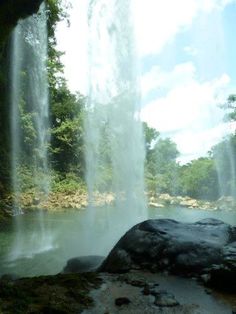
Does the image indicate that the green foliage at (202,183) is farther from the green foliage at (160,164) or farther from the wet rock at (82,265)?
the wet rock at (82,265)

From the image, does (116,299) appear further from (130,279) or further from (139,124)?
(139,124)

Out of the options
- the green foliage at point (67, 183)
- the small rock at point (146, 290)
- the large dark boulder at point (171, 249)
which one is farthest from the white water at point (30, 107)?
the small rock at point (146, 290)

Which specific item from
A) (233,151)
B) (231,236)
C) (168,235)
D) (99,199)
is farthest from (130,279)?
(233,151)

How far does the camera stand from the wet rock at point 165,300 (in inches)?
161

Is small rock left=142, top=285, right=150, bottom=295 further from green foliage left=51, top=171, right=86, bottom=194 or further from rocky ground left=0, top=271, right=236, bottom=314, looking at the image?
green foliage left=51, top=171, right=86, bottom=194

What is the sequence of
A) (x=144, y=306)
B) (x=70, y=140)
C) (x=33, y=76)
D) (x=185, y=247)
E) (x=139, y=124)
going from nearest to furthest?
(x=144, y=306) < (x=185, y=247) < (x=139, y=124) < (x=33, y=76) < (x=70, y=140)

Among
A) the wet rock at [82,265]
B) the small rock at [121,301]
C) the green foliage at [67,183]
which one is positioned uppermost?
the green foliage at [67,183]

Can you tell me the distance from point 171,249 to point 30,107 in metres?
21.7

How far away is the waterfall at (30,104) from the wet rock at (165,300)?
16.6m

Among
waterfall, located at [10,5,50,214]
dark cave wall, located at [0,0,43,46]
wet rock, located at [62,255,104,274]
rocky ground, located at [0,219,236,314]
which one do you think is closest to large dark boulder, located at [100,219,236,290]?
rocky ground, located at [0,219,236,314]

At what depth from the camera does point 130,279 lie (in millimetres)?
4949

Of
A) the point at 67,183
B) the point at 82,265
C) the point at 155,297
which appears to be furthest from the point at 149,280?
the point at 67,183

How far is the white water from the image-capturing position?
64.4 feet

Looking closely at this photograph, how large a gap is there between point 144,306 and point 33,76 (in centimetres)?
2164
